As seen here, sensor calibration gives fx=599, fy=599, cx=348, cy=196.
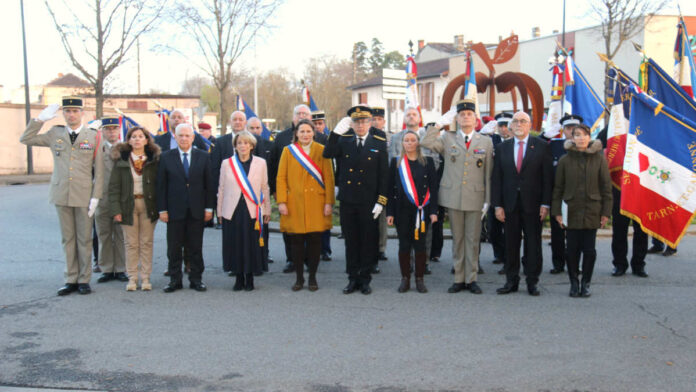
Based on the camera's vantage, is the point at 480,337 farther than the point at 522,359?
Yes

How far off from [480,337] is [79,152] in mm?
4961

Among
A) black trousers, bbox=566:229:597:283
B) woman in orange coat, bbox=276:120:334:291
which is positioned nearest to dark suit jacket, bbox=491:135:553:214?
black trousers, bbox=566:229:597:283

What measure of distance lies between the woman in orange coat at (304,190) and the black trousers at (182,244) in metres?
1.04

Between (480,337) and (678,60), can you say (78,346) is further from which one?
(678,60)

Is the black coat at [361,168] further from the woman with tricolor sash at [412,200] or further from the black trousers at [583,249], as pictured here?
the black trousers at [583,249]

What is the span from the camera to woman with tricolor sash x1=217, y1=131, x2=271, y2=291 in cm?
709

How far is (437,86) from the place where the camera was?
174ft

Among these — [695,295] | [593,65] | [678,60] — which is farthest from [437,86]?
[695,295]

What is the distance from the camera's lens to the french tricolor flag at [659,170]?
7070 millimetres

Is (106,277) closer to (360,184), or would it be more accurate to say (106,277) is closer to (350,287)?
(350,287)

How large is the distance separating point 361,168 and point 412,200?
69cm

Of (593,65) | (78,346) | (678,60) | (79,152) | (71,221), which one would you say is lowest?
(78,346)

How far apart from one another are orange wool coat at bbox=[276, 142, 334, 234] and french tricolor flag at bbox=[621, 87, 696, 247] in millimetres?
3715

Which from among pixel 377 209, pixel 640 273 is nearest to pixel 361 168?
pixel 377 209
